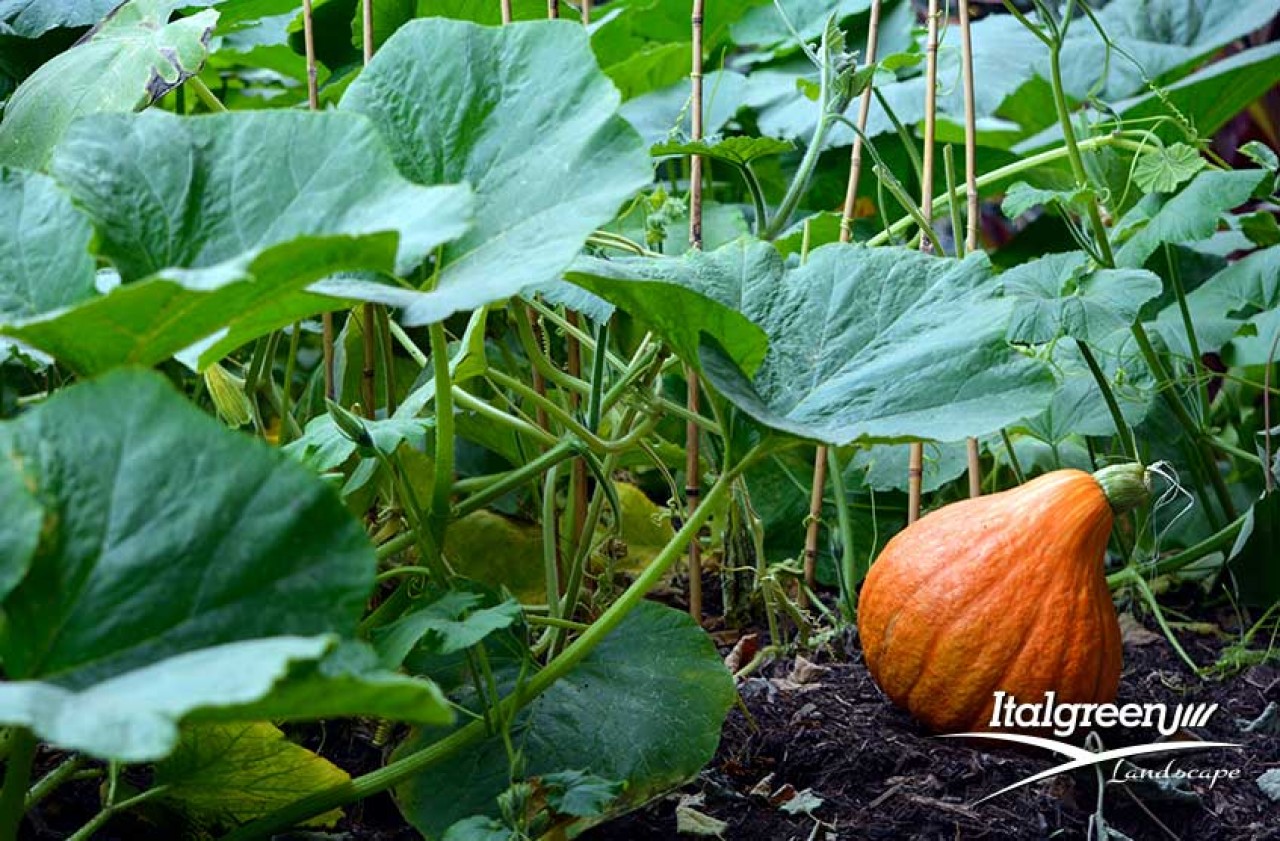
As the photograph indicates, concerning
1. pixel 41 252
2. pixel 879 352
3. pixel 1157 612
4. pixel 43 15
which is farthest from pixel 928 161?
pixel 43 15

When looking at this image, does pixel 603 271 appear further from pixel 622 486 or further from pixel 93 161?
pixel 622 486

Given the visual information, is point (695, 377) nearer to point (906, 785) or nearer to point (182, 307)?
point (906, 785)

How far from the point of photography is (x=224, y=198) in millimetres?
869

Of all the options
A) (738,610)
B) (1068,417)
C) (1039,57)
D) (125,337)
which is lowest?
(738,610)

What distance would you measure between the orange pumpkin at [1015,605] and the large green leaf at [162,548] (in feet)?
2.40

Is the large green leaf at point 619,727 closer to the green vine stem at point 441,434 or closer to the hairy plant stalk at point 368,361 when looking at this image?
the green vine stem at point 441,434

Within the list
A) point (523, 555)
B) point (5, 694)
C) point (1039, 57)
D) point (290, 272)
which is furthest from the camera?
point (1039, 57)

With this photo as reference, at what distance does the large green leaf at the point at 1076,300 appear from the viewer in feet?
4.43

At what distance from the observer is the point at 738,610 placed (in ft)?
5.52

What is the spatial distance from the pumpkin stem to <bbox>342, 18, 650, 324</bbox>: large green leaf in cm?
61

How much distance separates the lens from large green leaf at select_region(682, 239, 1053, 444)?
1.03m

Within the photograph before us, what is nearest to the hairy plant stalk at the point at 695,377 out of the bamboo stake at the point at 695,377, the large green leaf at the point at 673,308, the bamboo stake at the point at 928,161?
the bamboo stake at the point at 695,377

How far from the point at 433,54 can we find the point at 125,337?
14.4 inches

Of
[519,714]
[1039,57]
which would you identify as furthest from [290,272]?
[1039,57]
